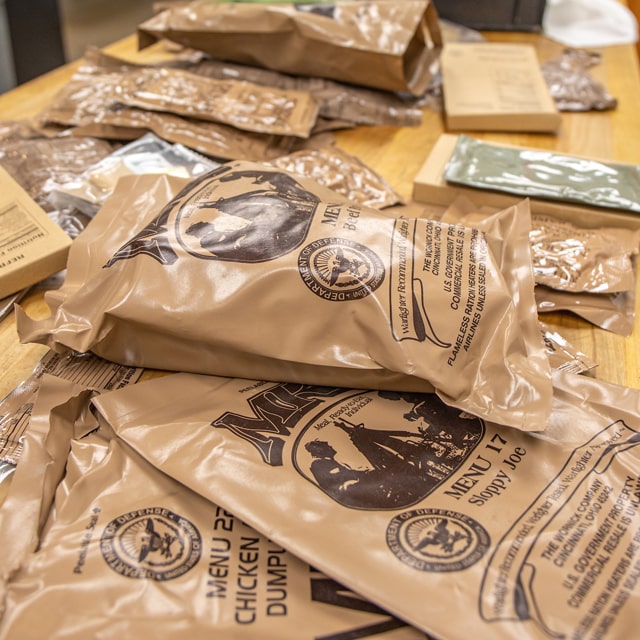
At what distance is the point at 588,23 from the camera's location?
Result: 5.44 ft

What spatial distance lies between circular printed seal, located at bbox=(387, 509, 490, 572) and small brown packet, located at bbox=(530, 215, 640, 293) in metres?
0.36

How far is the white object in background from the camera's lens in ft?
5.24

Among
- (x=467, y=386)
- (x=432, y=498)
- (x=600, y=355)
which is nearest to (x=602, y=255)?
(x=600, y=355)

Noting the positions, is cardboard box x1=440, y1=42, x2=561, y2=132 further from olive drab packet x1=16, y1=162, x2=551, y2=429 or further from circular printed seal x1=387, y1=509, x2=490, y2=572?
circular printed seal x1=387, y1=509, x2=490, y2=572

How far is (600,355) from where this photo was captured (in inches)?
27.6

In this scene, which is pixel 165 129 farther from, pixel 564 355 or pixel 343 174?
pixel 564 355

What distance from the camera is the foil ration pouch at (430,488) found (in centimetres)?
43

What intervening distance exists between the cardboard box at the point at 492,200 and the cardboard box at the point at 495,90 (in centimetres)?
21

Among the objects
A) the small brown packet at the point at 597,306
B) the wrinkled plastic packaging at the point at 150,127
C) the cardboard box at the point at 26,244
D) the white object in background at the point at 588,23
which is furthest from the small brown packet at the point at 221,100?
the white object in background at the point at 588,23

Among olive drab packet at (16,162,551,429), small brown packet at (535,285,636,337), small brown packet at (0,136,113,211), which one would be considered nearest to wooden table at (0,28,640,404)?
small brown packet at (535,285,636,337)

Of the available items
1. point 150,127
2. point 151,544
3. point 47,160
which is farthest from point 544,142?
point 151,544

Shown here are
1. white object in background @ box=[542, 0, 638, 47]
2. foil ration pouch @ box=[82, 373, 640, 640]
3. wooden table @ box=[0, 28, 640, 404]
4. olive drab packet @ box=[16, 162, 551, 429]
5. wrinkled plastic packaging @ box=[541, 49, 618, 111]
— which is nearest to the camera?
foil ration pouch @ box=[82, 373, 640, 640]

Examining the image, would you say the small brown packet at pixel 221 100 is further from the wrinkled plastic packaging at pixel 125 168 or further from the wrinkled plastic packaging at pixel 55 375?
the wrinkled plastic packaging at pixel 55 375

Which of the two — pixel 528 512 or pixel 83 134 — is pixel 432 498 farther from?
pixel 83 134
